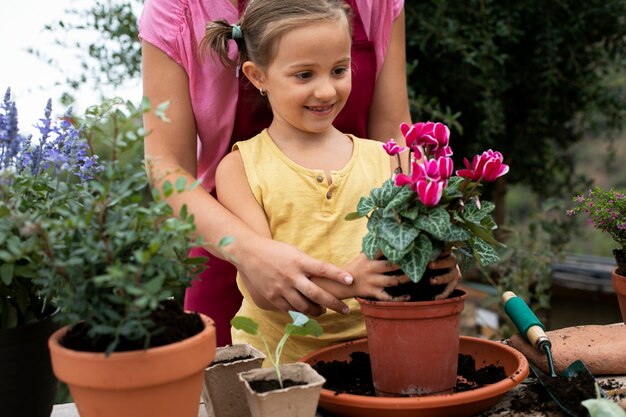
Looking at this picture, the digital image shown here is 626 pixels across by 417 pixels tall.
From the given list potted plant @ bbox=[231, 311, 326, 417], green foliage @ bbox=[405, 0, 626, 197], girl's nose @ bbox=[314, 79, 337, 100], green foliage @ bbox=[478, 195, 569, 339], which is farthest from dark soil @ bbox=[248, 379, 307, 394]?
green foliage @ bbox=[478, 195, 569, 339]

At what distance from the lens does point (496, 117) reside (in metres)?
3.02

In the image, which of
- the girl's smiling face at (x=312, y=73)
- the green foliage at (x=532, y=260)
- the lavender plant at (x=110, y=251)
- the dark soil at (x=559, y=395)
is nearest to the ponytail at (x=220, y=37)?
the girl's smiling face at (x=312, y=73)

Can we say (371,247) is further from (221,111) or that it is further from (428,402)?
(221,111)

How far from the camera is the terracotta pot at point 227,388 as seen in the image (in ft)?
4.20

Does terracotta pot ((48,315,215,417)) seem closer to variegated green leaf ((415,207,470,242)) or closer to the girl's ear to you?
variegated green leaf ((415,207,470,242))

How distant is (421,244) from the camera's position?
4.10ft

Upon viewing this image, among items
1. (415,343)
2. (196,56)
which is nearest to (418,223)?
(415,343)

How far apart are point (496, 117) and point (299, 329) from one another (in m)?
2.02

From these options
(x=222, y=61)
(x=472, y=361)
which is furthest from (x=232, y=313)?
(x=472, y=361)

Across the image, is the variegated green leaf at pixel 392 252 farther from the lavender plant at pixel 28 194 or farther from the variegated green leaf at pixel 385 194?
the lavender plant at pixel 28 194

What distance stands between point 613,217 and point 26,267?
1.29 m

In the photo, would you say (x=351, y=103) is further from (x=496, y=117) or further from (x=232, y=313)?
(x=496, y=117)

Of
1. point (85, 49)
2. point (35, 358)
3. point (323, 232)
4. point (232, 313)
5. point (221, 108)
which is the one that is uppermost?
point (85, 49)

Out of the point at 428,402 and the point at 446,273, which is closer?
the point at 428,402
